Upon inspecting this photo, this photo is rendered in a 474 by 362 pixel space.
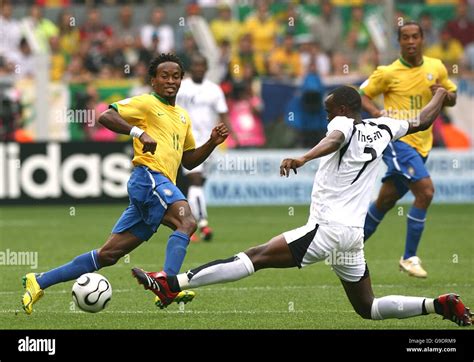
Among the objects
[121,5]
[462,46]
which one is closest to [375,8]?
[462,46]

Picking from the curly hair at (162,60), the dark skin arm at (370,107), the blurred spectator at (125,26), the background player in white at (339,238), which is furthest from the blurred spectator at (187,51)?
the background player in white at (339,238)

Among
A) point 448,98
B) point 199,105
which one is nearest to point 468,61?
point 199,105

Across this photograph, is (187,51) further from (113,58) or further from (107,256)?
(107,256)

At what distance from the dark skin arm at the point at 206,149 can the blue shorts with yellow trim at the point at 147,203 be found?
0.46 meters

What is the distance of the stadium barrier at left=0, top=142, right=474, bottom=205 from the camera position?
67.6 ft

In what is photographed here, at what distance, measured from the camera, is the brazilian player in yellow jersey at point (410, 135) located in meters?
12.4

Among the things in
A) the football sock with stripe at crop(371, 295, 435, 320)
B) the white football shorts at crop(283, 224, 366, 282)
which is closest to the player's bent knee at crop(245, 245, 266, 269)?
the white football shorts at crop(283, 224, 366, 282)

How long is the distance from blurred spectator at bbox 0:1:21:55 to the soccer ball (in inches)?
649

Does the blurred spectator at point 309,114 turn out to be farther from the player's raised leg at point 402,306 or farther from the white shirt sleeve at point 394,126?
the player's raised leg at point 402,306

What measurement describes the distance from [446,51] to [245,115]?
5.05 meters

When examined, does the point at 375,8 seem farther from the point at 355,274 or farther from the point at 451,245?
the point at 355,274

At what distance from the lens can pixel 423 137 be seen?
12.7 metres

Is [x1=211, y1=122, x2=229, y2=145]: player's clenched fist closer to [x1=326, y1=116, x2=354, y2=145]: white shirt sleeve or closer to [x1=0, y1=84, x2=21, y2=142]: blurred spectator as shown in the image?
[x1=326, y1=116, x2=354, y2=145]: white shirt sleeve

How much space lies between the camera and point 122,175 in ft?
68.9
